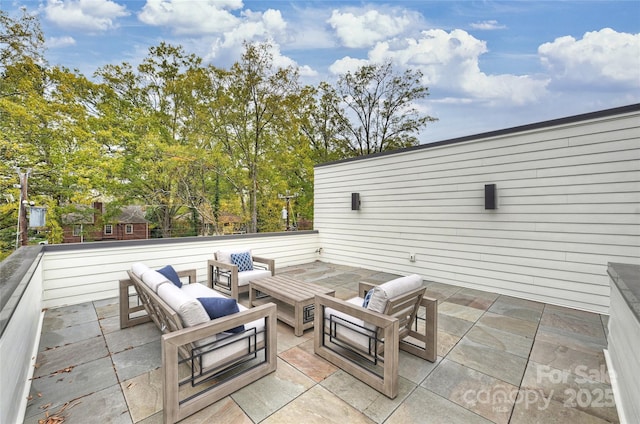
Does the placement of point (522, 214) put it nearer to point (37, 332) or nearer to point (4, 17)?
point (37, 332)

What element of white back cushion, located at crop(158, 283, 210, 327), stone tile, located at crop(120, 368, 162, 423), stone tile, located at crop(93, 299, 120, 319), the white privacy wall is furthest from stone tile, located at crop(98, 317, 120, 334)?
the white privacy wall

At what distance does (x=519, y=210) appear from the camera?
14.9 ft

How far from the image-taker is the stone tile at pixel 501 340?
2721mm

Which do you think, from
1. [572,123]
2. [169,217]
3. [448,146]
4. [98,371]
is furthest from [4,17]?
[572,123]

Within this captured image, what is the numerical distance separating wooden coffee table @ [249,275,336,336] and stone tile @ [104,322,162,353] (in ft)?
4.01

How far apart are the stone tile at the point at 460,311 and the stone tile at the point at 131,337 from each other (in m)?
3.76

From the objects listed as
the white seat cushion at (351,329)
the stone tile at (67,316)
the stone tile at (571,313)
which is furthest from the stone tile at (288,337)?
the stone tile at (571,313)

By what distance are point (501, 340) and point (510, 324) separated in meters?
0.62

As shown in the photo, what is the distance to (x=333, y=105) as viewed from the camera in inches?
585

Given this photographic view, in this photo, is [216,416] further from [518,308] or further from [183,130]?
[183,130]

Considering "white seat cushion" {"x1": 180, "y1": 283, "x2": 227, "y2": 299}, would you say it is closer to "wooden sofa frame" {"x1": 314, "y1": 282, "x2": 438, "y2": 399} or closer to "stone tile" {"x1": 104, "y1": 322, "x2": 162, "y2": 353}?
"stone tile" {"x1": 104, "y1": 322, "x2": 162, "y2": 353}

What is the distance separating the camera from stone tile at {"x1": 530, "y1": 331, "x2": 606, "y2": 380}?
2446 mm

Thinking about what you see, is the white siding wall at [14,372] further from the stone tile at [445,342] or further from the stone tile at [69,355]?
the stone tile at [445,342]

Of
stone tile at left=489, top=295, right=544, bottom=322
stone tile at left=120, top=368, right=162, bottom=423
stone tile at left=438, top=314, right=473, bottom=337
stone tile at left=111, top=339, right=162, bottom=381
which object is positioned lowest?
stone tile at left=489, top=295, right=544, bottom=322
